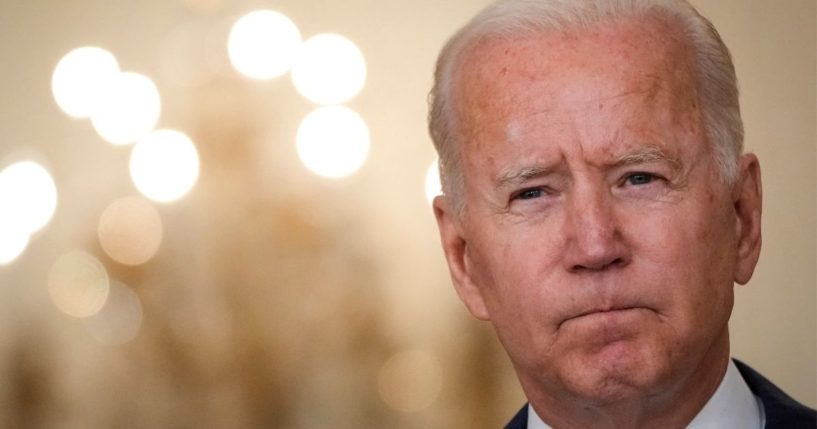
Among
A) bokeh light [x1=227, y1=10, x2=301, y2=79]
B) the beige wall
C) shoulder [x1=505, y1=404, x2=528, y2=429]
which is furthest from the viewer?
bokeh light [x1=227, y1=10, x2=301, y2=79]

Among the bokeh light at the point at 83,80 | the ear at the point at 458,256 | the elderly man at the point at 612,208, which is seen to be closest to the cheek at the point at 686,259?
the elderly man at the point at 612,208

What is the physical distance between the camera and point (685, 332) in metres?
1.77

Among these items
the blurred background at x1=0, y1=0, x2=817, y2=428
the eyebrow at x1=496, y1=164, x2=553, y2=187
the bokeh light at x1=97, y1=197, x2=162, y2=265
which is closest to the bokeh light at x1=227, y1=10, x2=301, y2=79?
the blurred background at x1=0, y1=0, x2=817, y2=428

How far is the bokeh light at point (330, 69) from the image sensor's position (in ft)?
12.4

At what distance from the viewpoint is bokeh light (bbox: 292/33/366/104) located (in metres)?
3.78

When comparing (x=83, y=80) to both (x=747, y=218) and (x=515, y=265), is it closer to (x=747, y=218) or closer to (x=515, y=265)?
(x=515, y=265)

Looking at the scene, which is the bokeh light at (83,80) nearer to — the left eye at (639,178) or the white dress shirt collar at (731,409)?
the white dress shirt collar at (731,409)

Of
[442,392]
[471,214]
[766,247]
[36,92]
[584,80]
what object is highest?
[36,92]

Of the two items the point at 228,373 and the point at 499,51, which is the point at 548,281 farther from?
the point at 228,373

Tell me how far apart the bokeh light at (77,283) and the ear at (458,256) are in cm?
181

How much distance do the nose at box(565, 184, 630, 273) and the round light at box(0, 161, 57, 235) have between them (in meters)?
2.27

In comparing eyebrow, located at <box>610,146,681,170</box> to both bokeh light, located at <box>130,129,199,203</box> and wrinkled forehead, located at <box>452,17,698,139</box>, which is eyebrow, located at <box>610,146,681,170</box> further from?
bokeh light, located at <box>130,129,199,203</box>

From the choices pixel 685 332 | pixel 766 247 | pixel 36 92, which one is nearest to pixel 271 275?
pixel 36 92

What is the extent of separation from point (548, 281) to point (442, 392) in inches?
78.4
